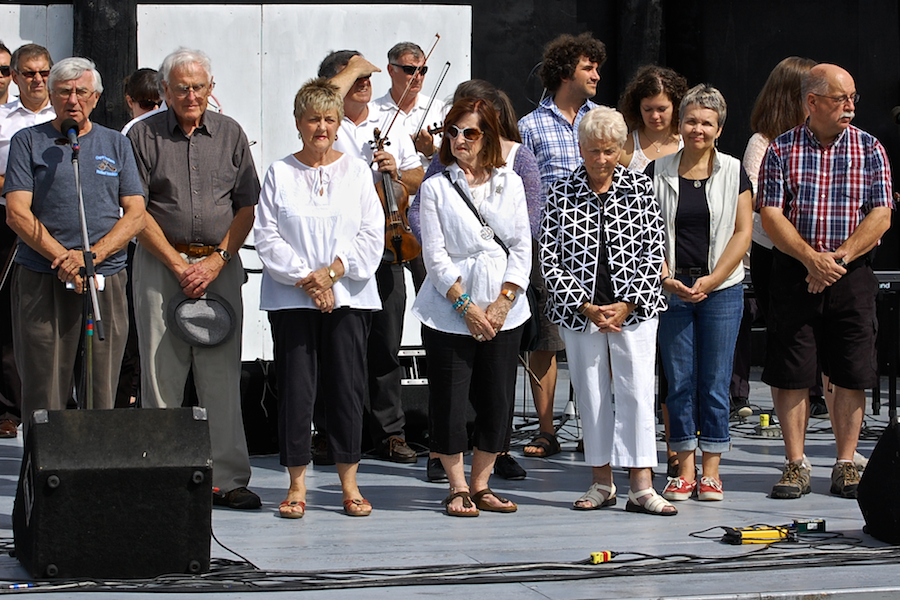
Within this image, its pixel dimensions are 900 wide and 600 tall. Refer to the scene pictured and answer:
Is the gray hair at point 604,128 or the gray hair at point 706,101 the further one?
the gray hair at point 706,101

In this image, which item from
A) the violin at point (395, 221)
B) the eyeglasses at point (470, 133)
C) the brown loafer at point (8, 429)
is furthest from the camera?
the brown loafer at point (8, 429)

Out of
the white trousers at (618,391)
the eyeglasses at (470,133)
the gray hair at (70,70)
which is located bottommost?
the white trousers at (618,391)

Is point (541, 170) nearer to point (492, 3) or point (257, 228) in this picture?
point (257, 228)

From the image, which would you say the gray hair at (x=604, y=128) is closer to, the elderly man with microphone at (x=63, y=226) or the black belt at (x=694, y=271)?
the black belt at (x=694, y=271)

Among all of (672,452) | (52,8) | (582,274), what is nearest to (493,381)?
(582,274)

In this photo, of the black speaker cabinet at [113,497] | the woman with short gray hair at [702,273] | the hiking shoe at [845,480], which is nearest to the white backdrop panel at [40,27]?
the woman with short gray hair at [702,273]

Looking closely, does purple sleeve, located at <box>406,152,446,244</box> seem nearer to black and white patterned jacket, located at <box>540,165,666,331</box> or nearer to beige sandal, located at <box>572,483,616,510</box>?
black and white patterned jacket, located at <box>540,165,666,331</box>

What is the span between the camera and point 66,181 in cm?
483

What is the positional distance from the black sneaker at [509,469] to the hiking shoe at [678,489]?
75 centimetres

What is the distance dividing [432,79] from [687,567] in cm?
504

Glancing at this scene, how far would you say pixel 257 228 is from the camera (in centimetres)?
491

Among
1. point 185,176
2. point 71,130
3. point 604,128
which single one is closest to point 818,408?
point 604,128

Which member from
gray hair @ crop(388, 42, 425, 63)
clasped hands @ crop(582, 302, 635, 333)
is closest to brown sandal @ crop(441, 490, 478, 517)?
clasped hands @ crop(582, 302, 635, 333)

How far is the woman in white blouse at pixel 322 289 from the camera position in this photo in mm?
4840
